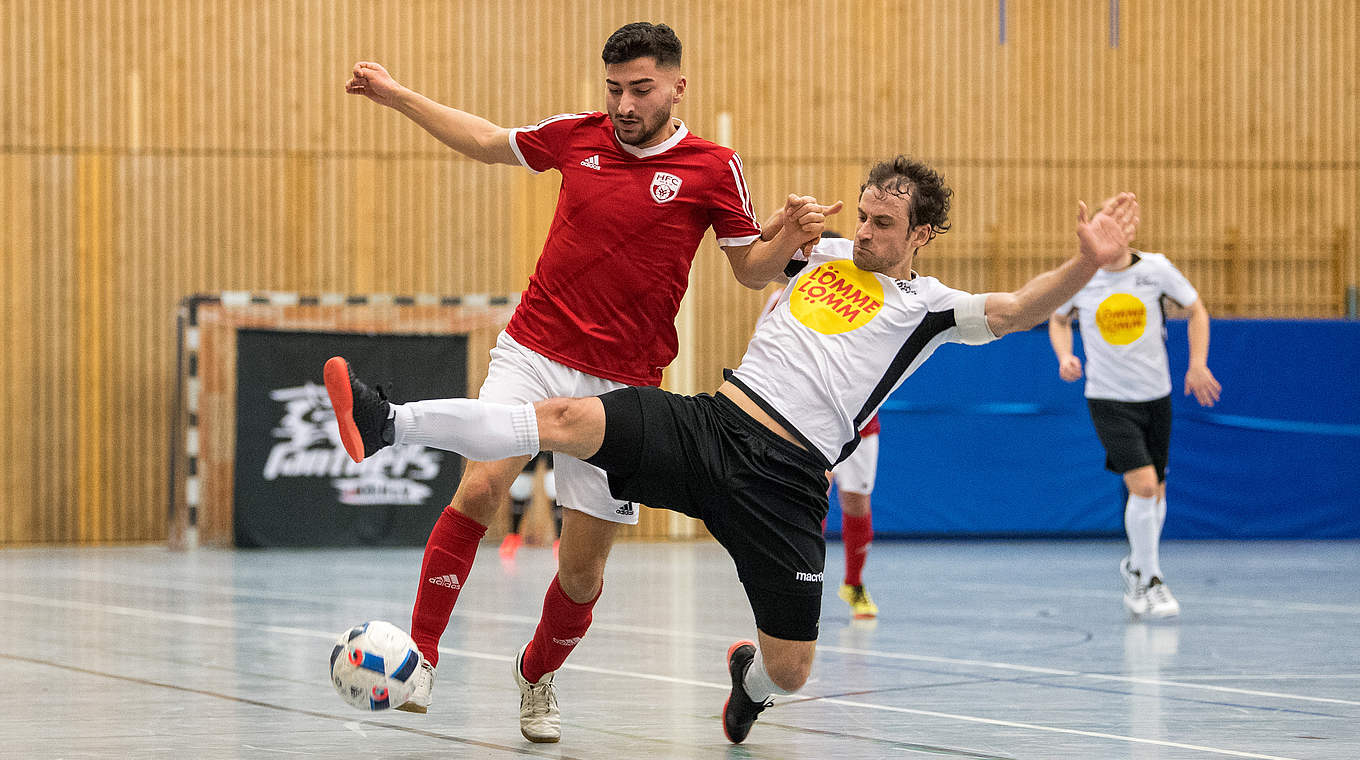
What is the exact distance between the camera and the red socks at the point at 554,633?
445cm

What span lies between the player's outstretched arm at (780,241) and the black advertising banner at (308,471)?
8469 mm

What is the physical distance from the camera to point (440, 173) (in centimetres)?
1438

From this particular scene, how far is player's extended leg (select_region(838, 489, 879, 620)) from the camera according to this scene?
7812mm

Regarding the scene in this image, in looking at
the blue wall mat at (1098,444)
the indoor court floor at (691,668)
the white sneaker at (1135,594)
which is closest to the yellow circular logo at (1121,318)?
the white sneaker at (1135,594)

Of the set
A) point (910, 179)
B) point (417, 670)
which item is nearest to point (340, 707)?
point (417, 670)

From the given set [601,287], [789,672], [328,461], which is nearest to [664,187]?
[601,287]

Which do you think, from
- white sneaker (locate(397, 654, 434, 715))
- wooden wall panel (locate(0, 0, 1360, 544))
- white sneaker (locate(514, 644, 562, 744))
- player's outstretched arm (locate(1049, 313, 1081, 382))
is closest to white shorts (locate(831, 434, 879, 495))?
player's outstretched arm (locate(1049, 313, 1081, 382))

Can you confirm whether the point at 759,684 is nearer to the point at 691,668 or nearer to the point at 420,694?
the point at 420,694

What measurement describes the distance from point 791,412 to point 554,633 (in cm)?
101

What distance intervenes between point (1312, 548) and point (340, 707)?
34.3 feet

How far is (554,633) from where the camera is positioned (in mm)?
4453

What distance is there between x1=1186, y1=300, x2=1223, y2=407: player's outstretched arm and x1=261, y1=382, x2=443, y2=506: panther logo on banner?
259 inches

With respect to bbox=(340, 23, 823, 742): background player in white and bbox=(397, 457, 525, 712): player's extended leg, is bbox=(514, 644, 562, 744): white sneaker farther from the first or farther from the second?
bbox=(397, 457, 525, 712): player's extended leg

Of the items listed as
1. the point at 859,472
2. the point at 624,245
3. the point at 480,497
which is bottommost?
the point at 859,472
